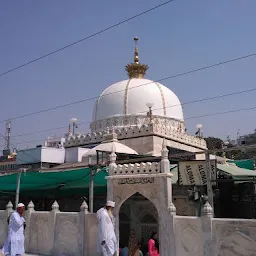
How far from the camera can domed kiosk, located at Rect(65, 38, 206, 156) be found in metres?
19.0

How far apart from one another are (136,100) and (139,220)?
1294cm

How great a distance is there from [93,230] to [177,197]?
3.07 m

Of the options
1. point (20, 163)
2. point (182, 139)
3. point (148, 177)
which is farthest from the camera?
point (20, 163)

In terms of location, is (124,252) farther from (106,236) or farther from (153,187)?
(106,236)

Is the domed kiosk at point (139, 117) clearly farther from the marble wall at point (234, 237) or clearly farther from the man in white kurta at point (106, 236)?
the man in white kurta at point (106, 236)

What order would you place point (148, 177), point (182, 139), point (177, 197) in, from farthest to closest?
1. point (182, 139)
2. point (177, 197)
3. point (148, 177)

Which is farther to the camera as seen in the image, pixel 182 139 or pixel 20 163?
pixel 20 163

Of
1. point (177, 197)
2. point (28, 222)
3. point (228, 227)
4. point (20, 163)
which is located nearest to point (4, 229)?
point (28, 222)

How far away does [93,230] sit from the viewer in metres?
9.73

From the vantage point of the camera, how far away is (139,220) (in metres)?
10.7

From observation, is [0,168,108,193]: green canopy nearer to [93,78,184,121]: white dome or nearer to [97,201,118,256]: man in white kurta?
[97,201,118,256]: man in white kurta

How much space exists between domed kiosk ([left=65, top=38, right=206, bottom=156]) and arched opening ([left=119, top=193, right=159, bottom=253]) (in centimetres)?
771

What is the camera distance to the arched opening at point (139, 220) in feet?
34.4

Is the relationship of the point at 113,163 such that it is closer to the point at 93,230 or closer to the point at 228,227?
the point at 93,230
